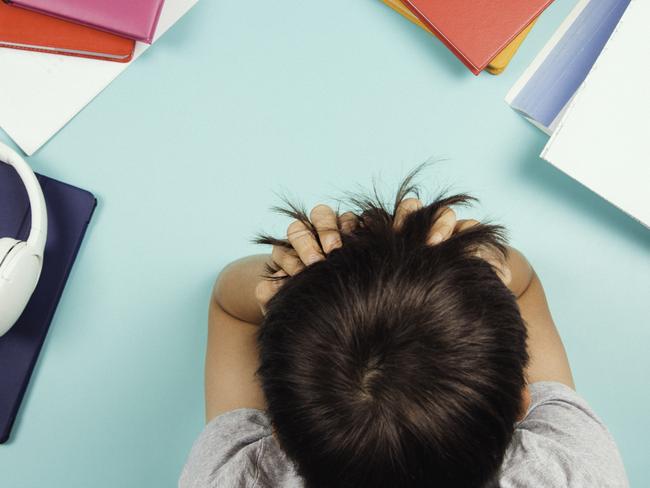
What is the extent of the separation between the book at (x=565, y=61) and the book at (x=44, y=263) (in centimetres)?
48

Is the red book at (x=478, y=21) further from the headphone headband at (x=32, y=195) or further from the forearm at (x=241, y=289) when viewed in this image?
the headphone headband at (x=32, y=195)

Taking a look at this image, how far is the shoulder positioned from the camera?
0.50m

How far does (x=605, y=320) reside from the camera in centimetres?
66

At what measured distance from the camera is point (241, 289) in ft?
1.97

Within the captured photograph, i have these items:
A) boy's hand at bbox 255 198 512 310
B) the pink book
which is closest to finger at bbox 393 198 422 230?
boy's hand at bbox 255 198 512 310

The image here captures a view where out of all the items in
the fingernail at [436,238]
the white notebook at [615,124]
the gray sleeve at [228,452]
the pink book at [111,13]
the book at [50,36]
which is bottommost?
the gray sleeve at [228,452]

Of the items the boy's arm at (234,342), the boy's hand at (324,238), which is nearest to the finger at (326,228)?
the boy's hand at (324,238)

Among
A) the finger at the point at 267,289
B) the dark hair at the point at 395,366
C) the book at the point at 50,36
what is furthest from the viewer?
the book at the point at 50,36

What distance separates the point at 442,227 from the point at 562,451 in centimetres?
23

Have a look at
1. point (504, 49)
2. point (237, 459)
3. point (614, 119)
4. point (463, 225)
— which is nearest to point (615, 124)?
point (614, 119)

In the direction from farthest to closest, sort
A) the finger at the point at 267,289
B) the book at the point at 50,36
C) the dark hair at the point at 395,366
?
the book at the point at 50,36
the finger at the point at 267,289
the dark hair at the point at 395,366

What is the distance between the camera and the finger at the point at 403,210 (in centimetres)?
43

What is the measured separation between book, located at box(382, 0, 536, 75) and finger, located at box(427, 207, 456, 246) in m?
0.24

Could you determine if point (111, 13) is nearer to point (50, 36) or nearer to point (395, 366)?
point (50, 36)
